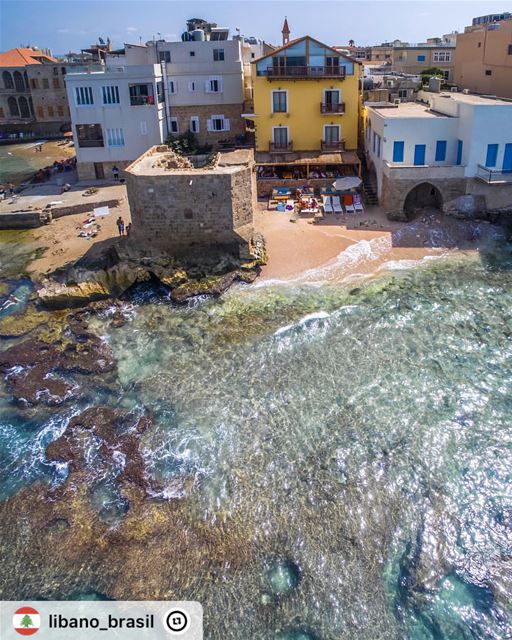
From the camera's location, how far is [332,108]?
41.1m

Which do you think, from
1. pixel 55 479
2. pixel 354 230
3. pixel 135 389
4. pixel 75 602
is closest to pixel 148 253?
pixel 135 389

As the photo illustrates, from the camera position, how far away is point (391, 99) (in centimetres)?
4834

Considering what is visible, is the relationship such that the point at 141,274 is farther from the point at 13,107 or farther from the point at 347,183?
the point at 13,107

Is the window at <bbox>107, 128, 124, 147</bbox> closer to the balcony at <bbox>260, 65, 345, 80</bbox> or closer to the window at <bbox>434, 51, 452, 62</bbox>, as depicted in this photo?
the balcony at <bbox>260, 65, 345, 80</bbox>

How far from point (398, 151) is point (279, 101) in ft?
37.7

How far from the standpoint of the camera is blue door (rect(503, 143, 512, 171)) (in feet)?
110

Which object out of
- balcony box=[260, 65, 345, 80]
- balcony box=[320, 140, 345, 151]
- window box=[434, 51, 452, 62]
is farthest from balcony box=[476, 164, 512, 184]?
window box=[434, 51, 452, 62]

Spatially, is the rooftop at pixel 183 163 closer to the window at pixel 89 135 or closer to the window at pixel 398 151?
the window at pixel 398 151

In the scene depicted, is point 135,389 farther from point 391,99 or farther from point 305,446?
point 391,99

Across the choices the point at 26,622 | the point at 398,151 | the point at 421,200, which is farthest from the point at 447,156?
the point at 26,622

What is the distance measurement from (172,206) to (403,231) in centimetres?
1509

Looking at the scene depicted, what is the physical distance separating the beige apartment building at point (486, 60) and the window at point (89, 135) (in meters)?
34.6

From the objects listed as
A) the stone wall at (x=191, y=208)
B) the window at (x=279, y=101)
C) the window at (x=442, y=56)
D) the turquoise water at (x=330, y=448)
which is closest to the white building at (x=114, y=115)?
the window at (x=279, y=101)

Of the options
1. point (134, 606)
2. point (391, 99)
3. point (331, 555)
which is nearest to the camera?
point (134, 606)
